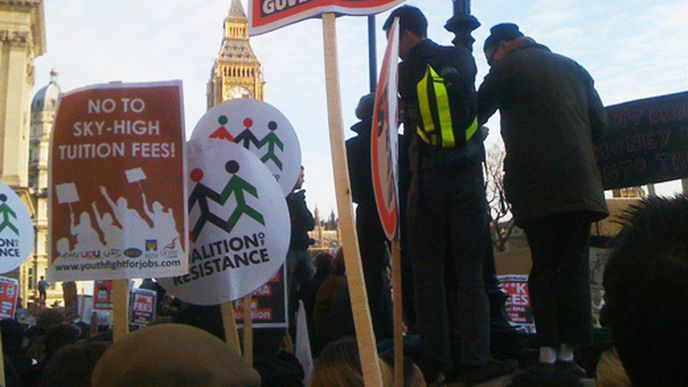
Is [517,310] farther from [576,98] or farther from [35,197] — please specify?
[35,197]

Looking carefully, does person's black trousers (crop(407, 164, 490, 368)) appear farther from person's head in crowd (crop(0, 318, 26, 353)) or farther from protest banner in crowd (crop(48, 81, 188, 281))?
person's head in crowd (crop(0, 318, 26, 353))

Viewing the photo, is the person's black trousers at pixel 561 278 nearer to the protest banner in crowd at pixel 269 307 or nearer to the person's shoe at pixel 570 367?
the person's shoe at pixel 570 367

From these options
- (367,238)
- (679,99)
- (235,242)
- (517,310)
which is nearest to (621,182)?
(679,99)

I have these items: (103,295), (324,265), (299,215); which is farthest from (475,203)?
(103,295)

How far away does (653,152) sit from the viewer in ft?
20.3

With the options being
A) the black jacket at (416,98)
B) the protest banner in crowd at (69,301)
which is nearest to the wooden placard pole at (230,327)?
the black jacket at (416,98)

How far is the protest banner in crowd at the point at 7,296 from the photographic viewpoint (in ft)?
37.2

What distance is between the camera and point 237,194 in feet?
14.4

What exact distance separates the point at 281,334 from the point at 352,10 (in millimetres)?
3463

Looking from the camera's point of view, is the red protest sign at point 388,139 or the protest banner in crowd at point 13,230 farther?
the protest banner in crowd at point 13,230

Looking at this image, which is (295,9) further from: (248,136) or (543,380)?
(248,136)

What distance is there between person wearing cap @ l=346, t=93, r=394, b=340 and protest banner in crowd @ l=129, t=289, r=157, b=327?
23.1 feet

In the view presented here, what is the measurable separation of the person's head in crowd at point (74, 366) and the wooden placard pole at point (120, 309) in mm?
450

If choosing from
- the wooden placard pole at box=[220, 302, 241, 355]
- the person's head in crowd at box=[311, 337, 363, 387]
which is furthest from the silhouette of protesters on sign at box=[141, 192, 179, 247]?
the person's head in crowd at box=[311, 337, 363, 387]
